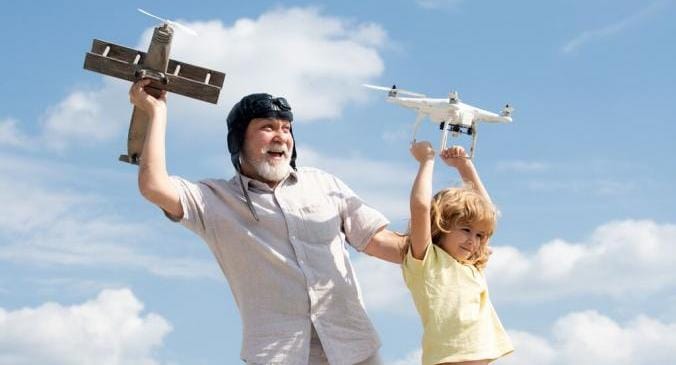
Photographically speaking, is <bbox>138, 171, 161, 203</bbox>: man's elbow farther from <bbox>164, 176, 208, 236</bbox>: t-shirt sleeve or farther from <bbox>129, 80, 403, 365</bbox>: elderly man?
<bbox>164, 176, 208, 236</bbox>: t-shirt sleeve

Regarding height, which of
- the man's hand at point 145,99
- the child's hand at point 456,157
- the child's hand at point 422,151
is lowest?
the man's hand at point 145,99

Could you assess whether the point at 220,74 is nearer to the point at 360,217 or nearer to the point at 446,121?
the point at 360,217

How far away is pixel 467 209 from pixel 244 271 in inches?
52.4

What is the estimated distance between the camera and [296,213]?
5289 millimetres

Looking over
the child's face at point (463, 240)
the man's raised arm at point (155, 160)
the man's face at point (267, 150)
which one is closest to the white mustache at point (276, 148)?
the man's face at point (267, 150)

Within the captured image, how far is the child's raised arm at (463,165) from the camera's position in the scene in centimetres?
582

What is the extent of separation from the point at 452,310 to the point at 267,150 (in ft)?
4.61

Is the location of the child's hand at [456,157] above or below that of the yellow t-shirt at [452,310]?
above

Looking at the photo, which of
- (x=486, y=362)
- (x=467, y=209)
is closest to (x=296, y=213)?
(x=467, y=209)

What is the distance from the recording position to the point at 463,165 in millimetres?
5945

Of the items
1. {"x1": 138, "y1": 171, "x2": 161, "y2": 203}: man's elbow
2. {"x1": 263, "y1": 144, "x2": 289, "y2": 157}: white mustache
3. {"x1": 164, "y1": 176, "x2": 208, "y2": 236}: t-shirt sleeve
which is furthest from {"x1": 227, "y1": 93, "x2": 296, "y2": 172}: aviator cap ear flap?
{"x1": 138, "y1": 171, "x2": 161, "y2": 203}: man's elbow

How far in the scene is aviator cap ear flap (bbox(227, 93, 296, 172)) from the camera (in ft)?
17.6

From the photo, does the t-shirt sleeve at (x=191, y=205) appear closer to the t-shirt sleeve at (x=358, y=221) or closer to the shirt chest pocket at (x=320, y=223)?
the shirt chest pocket at (x=320, y=223)

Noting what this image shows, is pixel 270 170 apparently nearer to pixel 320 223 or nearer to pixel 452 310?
pixel 320 223
